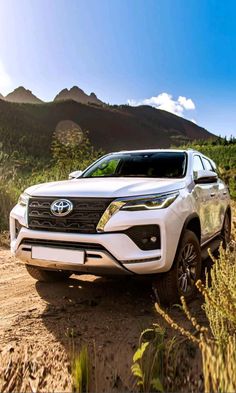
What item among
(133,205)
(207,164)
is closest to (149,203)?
(133,205)

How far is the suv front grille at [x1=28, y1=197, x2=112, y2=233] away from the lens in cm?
334

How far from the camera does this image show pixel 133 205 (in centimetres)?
334

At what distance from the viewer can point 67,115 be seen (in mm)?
71500

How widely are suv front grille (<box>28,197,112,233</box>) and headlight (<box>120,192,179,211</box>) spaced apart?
0.18 meters

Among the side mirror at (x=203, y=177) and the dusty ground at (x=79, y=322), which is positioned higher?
the side mirror at (x=203, y=177)

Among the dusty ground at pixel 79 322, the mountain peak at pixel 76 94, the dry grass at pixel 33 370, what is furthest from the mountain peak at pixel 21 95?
the dry grass at pixel 33 370

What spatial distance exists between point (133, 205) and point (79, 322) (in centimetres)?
114

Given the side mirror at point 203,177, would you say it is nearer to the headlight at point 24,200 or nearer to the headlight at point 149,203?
the headlight at point 149,203

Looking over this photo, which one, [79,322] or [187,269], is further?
[187,269]

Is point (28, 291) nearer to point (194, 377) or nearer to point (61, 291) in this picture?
point (61, 291)

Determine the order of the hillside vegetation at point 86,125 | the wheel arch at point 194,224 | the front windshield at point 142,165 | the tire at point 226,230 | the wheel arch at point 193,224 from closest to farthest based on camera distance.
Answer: the wheel arch at point 193,224, the wheel arch at point 194,224, the front windshield at point 142,165, the tire at point 226,230, the hillside vegetation at point 86,125

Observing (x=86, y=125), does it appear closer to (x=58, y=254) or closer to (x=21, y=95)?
(x=21, y=95)

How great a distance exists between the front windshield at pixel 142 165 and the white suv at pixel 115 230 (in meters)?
0.43

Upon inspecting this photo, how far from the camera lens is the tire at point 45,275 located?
4355 mm
